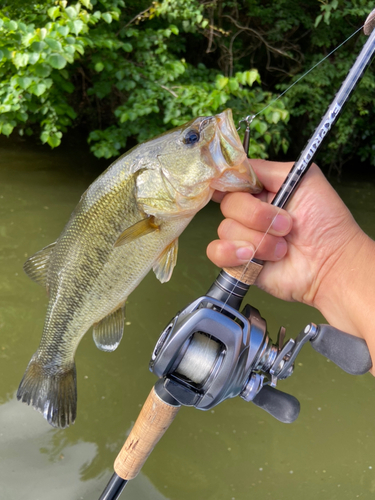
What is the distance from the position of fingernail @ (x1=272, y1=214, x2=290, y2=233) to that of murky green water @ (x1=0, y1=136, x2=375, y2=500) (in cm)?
139

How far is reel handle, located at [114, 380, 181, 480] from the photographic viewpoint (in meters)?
1.36

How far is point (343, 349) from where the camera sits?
1.13 m

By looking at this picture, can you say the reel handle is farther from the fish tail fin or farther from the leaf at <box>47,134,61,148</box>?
the leaf at <box>47,134,61,148</box>

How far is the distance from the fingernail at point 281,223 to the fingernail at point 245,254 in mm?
105

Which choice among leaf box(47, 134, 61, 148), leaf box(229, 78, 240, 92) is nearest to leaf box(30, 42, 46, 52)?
leaf box(47, 134, 61, 148)

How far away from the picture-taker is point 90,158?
566 cm

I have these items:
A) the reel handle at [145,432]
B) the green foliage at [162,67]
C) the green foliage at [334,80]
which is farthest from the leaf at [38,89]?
the green foliage at [334,80]

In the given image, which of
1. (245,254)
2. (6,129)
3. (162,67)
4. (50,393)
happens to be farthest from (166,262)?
(162,67)

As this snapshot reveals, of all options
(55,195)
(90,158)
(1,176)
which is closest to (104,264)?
(55,195)

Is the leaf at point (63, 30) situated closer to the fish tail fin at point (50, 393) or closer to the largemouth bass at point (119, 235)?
the largemouth bass at point (119, 235)

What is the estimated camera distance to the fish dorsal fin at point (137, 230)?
4.38 ft

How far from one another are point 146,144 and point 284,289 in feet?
2.52

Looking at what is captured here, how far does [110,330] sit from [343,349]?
89cm

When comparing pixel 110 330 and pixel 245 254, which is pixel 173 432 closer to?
pixel 110 330
